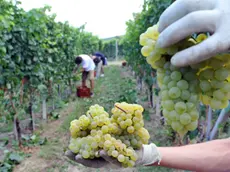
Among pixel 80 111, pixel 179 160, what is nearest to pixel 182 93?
pixel 179 160

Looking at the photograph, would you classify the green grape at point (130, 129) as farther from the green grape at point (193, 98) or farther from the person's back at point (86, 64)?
the person's back at point (86, 64)

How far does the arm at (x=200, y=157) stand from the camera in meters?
1.50

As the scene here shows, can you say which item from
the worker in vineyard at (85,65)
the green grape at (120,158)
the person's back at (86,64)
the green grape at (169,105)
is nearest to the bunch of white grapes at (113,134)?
the green grape at (120,158)

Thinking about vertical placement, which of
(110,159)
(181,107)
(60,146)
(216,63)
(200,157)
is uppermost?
(216,63)

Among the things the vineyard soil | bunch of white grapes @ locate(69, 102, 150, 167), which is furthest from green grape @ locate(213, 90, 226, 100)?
the vineyard soil

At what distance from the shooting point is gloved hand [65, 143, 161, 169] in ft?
3.57

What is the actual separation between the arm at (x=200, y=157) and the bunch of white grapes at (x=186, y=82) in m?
0.68

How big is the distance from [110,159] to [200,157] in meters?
0.72

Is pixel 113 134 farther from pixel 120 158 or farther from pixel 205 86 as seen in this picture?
pixel 205 86

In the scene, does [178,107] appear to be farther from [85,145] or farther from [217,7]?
[85,145]

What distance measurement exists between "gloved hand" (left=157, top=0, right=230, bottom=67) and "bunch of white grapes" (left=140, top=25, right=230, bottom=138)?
3.0 inches

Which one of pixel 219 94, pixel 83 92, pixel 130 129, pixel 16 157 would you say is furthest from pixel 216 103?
pixel 83 92

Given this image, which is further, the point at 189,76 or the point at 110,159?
the point at 110,159

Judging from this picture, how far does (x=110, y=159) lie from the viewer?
1.08 meters
